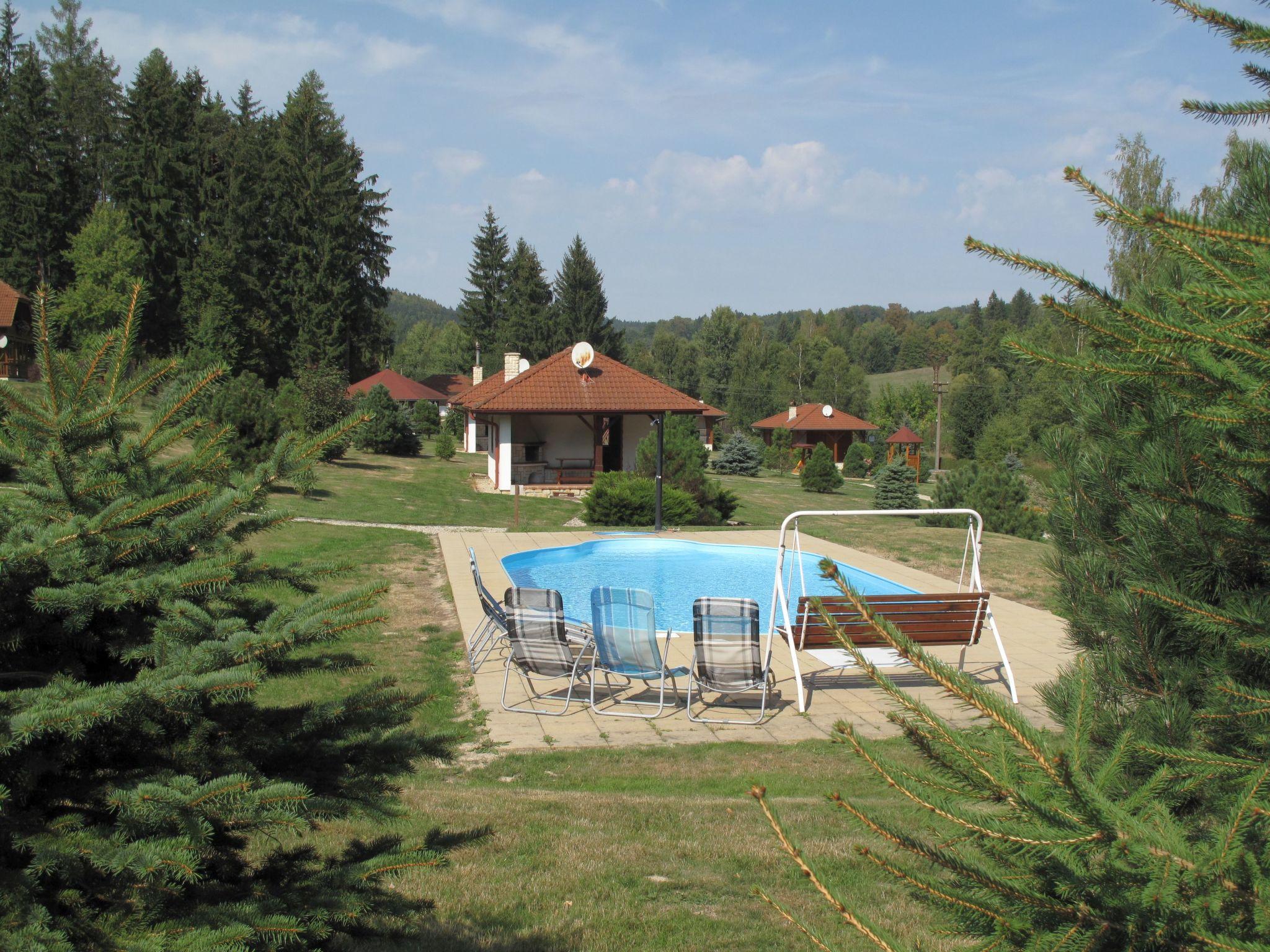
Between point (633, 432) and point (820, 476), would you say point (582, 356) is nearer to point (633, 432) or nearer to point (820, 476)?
point (633, 432)

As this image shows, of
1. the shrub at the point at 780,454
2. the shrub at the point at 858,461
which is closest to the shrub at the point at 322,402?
the shrub at the point at 780,454

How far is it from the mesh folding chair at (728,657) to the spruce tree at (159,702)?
15.5 feet

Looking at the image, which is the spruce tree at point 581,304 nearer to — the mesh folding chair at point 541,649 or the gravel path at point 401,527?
the gravel path at point 401,527

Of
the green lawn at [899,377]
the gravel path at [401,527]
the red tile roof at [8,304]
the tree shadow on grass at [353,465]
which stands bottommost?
the gravel path at [401,527]

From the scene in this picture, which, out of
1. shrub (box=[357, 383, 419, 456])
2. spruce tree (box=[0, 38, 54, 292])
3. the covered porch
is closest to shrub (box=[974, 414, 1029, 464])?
the covered porch

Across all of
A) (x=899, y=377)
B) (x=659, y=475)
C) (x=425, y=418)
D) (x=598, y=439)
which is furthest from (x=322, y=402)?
(x=899, y=377)

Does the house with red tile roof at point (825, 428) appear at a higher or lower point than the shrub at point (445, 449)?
higher

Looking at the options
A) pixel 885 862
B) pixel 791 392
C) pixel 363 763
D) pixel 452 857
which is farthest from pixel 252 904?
pixel 791 392

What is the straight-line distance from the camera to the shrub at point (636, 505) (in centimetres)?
1964

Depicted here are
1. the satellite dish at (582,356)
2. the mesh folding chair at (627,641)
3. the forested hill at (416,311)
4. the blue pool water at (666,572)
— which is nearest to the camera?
the mesh folding chair at (627,641)

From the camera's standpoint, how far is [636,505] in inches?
773

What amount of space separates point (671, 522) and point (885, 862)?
59.6ft

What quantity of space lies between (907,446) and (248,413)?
40.3 m

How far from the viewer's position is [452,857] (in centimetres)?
444
